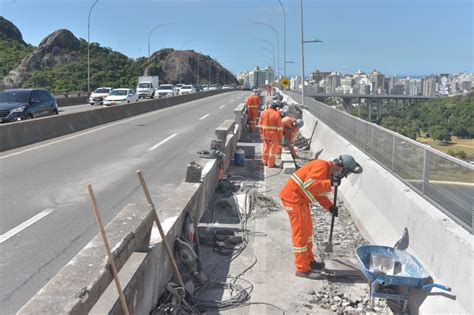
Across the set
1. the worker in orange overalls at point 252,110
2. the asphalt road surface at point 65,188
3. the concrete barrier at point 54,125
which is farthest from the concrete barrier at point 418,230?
the worker in orange overalls at point 252,110

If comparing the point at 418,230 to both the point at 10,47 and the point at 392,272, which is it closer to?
the point at 392,272

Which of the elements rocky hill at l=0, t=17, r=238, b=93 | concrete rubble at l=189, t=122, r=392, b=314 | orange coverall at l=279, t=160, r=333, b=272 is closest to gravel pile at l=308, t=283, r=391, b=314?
concrete rubble at l=189, t=122, r=392, b=314

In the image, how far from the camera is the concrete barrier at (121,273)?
3.43 meters

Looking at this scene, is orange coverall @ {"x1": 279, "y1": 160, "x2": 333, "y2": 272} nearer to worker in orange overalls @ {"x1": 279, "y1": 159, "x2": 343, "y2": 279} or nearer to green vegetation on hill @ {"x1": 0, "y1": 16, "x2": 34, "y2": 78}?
worker in orange overalls @ {"x1": 279, "y1": 159, "x2": 343, "y2": 279}

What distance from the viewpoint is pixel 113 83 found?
7850cm

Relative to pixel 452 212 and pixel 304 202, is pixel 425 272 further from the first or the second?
pixel 304 202

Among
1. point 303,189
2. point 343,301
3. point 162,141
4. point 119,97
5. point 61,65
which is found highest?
point 61,65

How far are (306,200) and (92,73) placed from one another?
7577 centimetres

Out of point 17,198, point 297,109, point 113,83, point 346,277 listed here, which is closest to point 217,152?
point 17,198

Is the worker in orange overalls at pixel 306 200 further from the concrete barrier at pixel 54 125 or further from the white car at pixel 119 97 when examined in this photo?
the white car at pixel 119 97

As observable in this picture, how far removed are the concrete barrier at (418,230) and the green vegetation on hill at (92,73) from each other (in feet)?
204

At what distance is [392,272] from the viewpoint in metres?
5.55

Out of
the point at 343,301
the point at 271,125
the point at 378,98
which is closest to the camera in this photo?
the point at 343,301

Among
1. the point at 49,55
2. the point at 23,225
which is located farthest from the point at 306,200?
the point at 49,55
